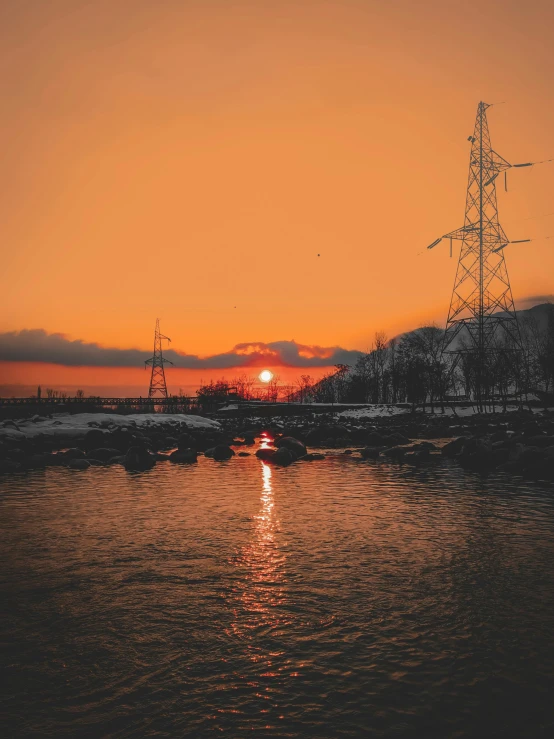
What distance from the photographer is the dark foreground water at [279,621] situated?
482 centimetres

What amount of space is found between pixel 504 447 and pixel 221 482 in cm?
1195

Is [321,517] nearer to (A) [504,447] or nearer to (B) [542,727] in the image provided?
(B) [542,727]

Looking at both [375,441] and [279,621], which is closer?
[279,621]

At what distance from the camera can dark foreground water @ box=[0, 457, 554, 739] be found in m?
4.82

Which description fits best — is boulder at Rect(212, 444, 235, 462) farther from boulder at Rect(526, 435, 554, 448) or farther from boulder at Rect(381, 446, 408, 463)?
boulder at Rect(526, 435, 554, 448)

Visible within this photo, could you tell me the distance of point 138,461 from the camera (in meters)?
21.5

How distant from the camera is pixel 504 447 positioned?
22.4 m

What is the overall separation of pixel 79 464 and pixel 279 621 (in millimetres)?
16607

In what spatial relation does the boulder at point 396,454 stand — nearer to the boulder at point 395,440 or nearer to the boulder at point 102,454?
the boulder at point 395,440

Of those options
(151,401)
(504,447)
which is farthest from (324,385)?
(504,447)

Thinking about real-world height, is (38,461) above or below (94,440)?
below

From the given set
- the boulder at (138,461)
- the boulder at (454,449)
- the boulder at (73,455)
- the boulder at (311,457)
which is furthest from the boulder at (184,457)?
the boulder at (454,449)

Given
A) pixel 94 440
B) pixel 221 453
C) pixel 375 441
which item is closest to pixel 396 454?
pixel 375 441

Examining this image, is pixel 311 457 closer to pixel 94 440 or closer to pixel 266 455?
pixel 266 455
